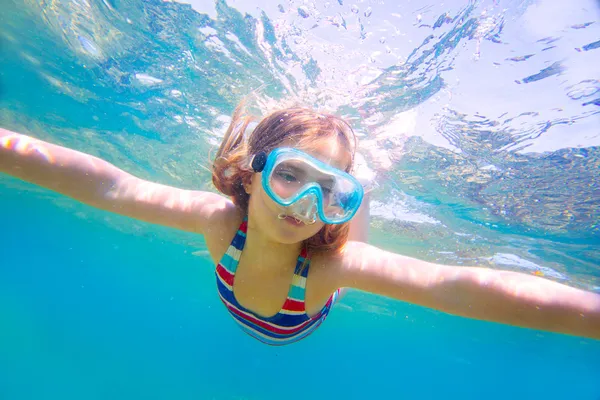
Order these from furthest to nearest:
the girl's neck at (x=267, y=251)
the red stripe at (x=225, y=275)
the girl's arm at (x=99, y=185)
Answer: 1. the red stripe at (x=225, y=275)
2. the girl's neck at (x=267, y=251)
3. the girl's arm at (x=99, y=185)

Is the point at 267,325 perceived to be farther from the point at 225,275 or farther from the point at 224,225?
the point at 224,225

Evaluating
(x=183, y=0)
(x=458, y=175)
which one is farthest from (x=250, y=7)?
(x=458, y=175)

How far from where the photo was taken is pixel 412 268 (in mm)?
3391

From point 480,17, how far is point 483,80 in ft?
5.15

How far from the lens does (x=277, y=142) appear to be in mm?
3412

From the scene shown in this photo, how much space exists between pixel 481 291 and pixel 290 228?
5.81 ft

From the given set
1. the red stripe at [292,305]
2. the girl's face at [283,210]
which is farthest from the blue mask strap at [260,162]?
the red stripe at [292,305]

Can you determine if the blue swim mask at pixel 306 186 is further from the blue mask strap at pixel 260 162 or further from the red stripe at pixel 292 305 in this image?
the red stripe at pixel 292 305

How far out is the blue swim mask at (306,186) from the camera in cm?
301

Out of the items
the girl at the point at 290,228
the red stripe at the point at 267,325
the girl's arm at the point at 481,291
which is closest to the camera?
the girl's arm at the point at 481,291

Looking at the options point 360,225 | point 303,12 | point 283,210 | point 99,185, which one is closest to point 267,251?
point 283,210

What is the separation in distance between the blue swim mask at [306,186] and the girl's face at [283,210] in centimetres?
10

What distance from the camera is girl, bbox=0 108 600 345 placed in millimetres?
2766

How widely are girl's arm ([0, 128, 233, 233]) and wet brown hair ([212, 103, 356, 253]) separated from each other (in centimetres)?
43
